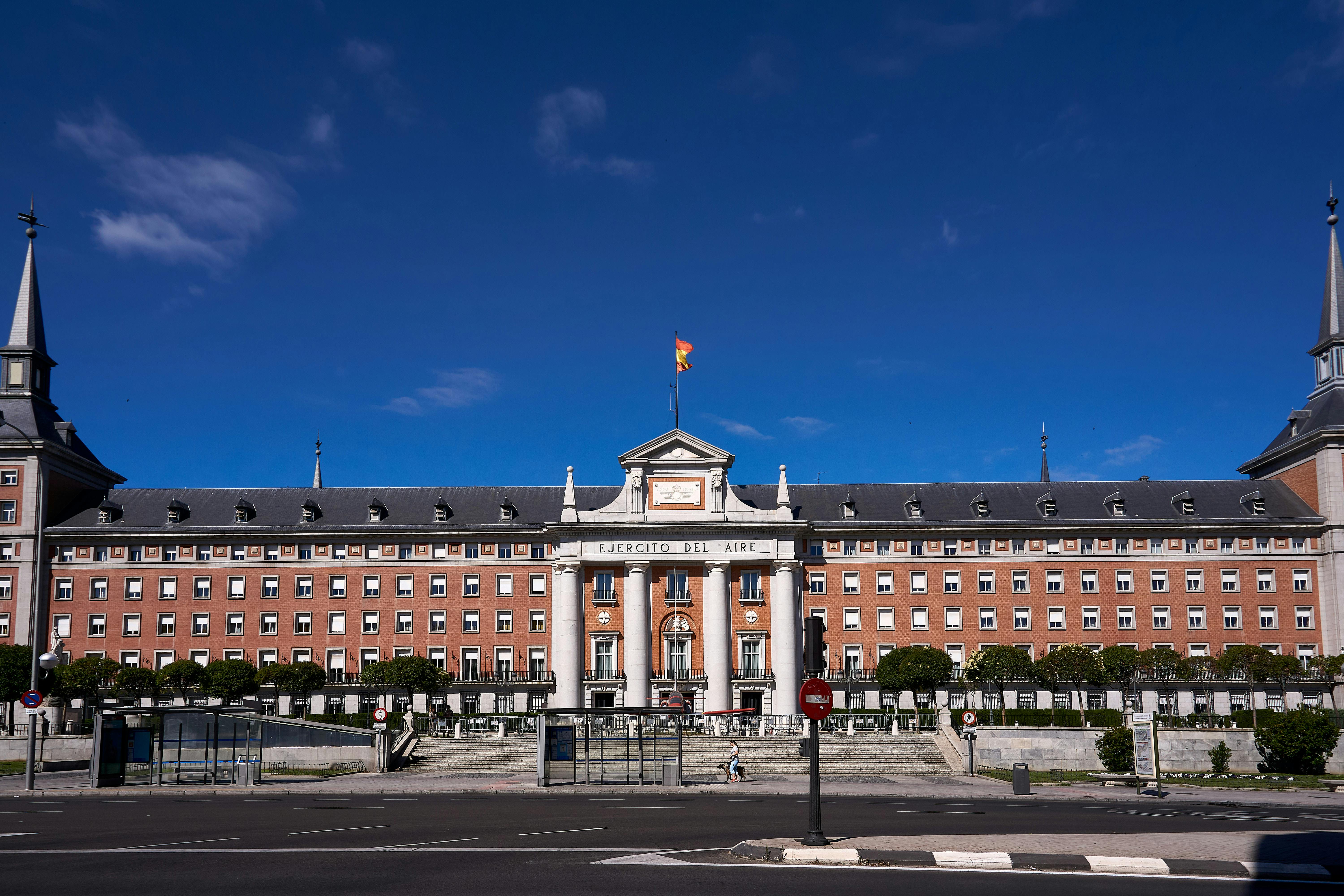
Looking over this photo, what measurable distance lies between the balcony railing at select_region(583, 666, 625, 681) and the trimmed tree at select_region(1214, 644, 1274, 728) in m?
38.2

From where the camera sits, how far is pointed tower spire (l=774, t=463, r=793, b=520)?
77688 millimetres

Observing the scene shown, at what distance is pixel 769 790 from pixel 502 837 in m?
17.5

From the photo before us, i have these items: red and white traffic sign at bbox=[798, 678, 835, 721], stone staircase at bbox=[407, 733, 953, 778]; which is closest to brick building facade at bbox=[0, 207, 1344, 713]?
stone staircase at bbox=[407, 733, 953, 778]

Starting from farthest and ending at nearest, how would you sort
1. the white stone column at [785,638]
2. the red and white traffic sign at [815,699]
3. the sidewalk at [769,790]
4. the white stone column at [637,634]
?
1. the white stone column at [637,634]
2. the white stone column at [785,638]
3. the sidewalk at [769,790]
4. the red and white traffic sign at [815,699]

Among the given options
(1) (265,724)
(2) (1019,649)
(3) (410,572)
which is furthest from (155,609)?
(2) (1019,649)

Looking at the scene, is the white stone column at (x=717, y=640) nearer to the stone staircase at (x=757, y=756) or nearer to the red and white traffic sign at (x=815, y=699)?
the stone staircase at (x=757, y=756)

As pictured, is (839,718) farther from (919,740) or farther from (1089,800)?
(1089,800)

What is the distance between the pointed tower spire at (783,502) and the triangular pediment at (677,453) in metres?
3.96

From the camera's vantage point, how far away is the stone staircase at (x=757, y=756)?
5178 centimetres

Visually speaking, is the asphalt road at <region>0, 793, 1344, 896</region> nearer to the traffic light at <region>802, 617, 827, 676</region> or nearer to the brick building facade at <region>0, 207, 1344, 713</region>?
the traffic light at <region>802, 617, 827, 676</region>

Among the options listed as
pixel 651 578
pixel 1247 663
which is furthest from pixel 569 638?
pixel 1247 663

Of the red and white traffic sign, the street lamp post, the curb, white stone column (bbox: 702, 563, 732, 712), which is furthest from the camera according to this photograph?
white stone column (bbox: 702, 563, 732, 712)

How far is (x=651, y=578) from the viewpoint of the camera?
78125 millimetres

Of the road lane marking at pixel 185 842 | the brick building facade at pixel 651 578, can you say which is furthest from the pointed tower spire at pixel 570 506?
the road lane marking at pixel 185 842
